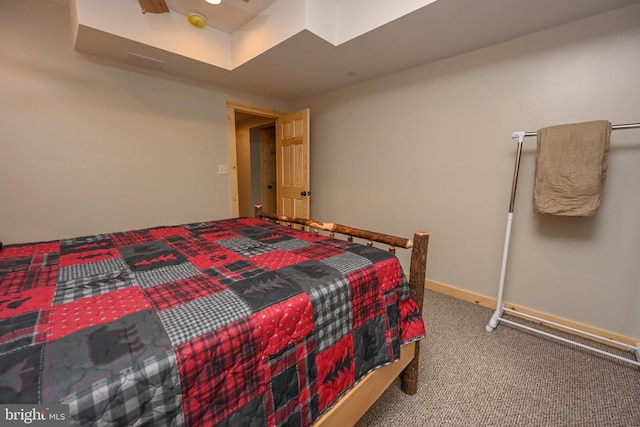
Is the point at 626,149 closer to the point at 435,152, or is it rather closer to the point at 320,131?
the point at 435,152

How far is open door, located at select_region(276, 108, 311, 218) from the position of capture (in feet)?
11.0

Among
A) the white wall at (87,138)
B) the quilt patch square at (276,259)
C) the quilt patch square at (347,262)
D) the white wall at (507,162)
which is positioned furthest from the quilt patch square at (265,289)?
the white wall at (87,138)

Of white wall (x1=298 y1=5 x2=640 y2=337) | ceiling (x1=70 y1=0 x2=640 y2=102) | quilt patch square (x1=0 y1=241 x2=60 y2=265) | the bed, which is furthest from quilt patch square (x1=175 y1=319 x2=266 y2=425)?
white wall (x1=298 y1=5 x2=640 y2=337)

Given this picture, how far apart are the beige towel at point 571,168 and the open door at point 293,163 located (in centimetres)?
235

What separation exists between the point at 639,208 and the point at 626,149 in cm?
40

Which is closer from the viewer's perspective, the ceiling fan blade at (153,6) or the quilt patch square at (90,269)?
the quilt patch square at (90,269)

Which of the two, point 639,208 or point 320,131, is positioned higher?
point 320,131

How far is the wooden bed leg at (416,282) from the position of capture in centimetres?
131

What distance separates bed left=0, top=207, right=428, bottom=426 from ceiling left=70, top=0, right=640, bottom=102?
1589 mm

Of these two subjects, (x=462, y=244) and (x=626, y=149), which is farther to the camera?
(x=462, y=244)

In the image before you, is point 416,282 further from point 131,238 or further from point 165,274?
point 131,238

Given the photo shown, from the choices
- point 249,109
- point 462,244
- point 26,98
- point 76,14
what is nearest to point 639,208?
point 462,244

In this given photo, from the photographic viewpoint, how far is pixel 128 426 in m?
0.56

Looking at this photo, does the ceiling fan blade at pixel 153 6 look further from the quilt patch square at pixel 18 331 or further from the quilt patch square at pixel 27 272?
the quilt patch square at pixel 18 331
